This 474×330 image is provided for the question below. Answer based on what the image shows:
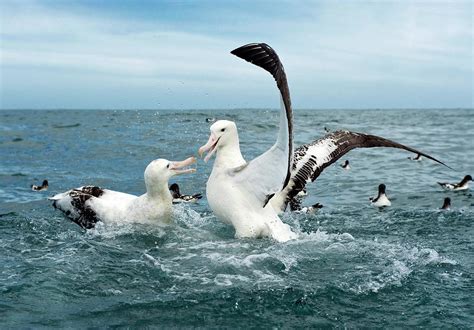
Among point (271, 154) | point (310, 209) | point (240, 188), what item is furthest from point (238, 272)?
point (310, 209)

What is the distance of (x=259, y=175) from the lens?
286 inches

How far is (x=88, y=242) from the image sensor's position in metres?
7.60

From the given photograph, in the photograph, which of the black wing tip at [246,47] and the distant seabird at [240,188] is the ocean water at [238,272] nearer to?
the distant seabird at [240,188]

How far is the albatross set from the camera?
7113mm

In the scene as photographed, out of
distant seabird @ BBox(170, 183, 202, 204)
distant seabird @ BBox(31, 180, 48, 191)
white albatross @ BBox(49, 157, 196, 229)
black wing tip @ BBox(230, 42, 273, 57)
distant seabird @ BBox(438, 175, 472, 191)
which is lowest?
distant seabird @ BBox(31, 180, 48, 191)

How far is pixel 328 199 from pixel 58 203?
6.04 meters

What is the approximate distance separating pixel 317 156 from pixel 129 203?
108 inches

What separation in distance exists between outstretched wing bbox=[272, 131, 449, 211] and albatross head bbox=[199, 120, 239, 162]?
1.11 m

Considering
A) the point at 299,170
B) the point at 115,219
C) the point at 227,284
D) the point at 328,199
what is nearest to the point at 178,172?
the point at 115,219

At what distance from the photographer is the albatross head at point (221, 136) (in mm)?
7559

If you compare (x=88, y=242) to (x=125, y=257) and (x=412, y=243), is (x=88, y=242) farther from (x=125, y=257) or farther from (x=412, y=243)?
(x=412, y=243)

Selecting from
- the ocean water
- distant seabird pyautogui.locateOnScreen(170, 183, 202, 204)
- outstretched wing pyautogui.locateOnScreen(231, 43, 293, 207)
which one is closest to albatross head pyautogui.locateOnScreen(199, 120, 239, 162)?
outstretched wing pyautogui.locateOnScreen(231, 43, 293, 207)

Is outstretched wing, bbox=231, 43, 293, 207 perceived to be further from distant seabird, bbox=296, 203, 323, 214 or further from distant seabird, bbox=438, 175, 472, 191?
distant seabird, bbox=438, 175, 472, 191

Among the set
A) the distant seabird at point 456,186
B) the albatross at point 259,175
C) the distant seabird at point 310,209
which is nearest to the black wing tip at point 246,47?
the albatross at point 259,175
